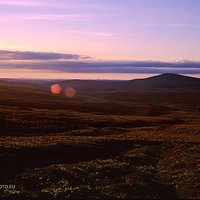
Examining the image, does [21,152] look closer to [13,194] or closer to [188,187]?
Answer: [13,194]

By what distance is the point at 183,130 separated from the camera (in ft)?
205

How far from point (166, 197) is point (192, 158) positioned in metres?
13.4

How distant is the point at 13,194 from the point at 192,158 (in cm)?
1802

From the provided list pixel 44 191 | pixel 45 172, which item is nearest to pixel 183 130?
pixel 45 172

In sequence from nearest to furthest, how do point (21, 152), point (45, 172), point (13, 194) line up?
1. point (13, 194)
2. point (45, 172)
3. point (21, 152)

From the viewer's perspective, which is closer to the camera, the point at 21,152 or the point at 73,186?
the point at 73,186

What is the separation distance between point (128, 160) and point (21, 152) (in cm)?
831

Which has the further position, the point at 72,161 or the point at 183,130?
the point at 183,130

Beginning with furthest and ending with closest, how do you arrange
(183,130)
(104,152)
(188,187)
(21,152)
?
(183,130), (104,152), (21,152), (188,187)

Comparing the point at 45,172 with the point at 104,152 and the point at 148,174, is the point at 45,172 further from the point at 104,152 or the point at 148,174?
the point at 104,152

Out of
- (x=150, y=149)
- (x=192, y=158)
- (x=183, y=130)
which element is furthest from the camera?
(x=183, y=130)

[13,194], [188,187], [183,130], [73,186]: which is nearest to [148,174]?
[188,187]

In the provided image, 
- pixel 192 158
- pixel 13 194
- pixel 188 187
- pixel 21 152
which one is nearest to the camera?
pixel 13 194

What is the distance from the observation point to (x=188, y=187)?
23.8 meters
